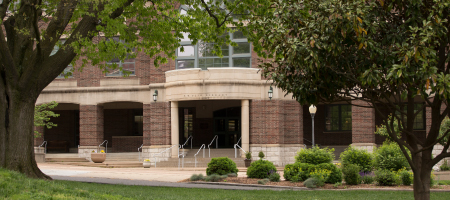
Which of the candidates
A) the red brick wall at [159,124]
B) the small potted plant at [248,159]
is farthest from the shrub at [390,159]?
the red brick wall at [159,124]

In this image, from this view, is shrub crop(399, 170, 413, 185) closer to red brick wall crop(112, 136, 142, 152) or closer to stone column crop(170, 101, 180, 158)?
stone column crop(170, 101, 180, 158)

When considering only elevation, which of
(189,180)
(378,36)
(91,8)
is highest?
(91,8)

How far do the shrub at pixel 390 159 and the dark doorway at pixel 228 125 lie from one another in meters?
15.3

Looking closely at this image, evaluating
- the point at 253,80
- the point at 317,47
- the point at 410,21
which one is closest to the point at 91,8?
the point at 317,47

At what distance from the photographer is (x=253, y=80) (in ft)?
85.2

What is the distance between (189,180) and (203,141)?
15095mm

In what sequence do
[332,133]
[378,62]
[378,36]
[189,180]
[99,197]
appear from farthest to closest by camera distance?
[332,133]
[189,180]
[99,197]
[378,36]
[378,62]

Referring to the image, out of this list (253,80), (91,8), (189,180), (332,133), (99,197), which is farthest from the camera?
(332,133)

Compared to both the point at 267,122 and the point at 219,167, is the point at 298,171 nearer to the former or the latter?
the point at 219,167

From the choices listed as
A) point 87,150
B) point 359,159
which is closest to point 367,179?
point 359,159

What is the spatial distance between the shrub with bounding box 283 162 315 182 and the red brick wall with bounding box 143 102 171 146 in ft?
38.4

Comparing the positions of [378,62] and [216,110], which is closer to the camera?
[378,62]

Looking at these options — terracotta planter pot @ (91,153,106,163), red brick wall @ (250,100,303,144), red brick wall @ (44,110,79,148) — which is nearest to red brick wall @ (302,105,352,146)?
red brick wall @ (250,100,303,144)

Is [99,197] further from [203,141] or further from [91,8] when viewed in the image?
[203,141]
